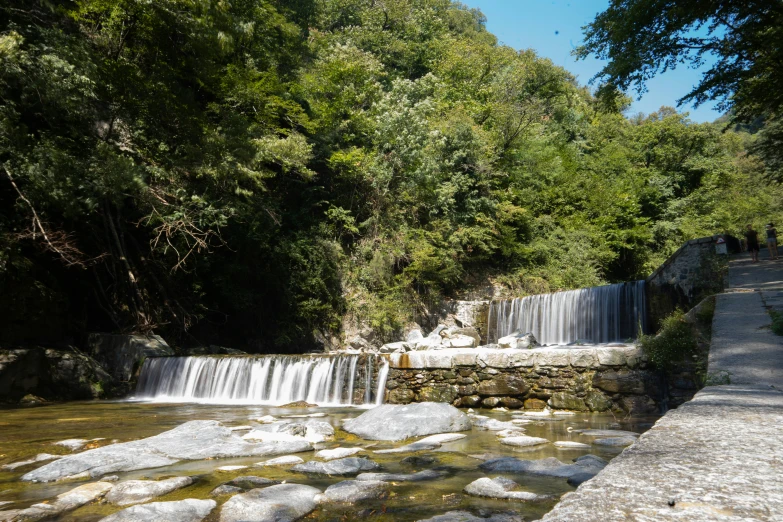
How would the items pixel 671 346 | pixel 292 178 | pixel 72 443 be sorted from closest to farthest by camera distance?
pixel 72 443 → pixel 671 346 → pixel 292 178

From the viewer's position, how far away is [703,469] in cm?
195

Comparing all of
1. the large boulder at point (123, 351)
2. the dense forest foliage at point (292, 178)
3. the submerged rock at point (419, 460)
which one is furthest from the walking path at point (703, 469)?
the large boulder at point (123, 351)

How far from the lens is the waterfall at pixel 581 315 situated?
13.8 m

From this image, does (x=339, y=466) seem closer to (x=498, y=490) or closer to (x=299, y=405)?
(x=498, y=490)

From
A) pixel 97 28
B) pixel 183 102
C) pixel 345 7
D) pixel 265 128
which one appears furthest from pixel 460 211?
pixel 345 7

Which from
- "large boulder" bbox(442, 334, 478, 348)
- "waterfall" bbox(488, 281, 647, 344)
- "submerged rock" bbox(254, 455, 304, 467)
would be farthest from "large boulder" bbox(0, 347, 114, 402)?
"waterfall" bbox(488, 281, 647, 344)

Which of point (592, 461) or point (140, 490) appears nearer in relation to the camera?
point (140, 490)

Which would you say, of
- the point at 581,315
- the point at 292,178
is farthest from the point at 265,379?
the point at 292,178

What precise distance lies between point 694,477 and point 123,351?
1284 centimetres

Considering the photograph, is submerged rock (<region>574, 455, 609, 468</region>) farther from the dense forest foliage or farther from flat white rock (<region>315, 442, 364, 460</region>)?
the dense forest foliage

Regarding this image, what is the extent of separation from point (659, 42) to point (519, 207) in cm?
1029

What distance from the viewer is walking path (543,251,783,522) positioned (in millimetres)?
1551

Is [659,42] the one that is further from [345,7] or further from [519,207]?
[345,7]

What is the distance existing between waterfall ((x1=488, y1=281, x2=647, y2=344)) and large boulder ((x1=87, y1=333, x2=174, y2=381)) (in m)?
10.3
